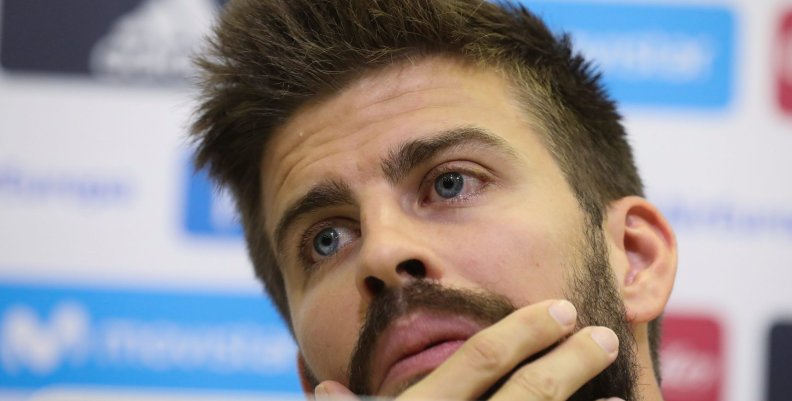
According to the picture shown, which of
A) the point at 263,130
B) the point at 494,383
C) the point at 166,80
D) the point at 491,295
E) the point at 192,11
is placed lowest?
the point at 494,383

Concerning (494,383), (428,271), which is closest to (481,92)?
(428,271)

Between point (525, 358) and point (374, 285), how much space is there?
21cm

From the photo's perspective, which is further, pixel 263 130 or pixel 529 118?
pixel 263 130

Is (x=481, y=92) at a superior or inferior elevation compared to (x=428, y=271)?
superior

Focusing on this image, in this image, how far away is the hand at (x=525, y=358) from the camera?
1096mm

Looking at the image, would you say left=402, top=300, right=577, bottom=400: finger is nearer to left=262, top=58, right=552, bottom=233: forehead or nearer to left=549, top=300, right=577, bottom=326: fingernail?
left=549, top=300, right=577, bottom=326: fingernail

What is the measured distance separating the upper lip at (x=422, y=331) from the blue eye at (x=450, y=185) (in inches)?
7.9

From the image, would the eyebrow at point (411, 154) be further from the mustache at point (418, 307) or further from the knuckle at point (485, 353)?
the knuckle at point (485, 353)

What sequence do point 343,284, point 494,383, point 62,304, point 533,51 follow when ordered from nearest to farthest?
point 494,383
point 343,284
point 533,51
point 62,304

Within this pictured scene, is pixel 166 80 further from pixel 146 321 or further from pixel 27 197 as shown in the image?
pixel 146 321

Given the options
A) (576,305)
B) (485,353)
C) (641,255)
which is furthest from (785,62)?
(485,353)

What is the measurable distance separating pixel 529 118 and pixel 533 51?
0.55 ft

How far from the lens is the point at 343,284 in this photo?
4.36 feet

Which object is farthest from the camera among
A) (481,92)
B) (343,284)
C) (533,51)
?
(533,51)
